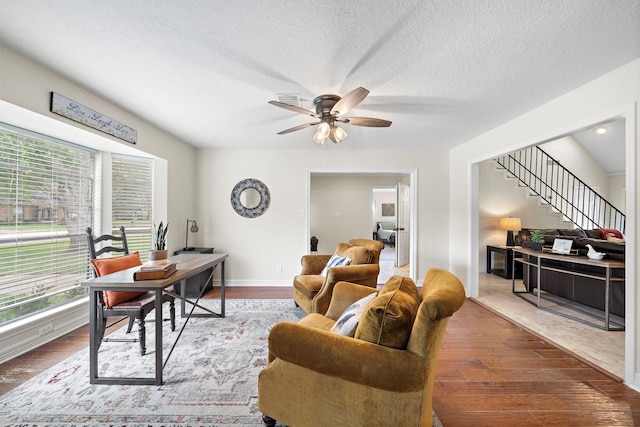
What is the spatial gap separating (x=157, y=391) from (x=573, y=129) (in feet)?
13.0

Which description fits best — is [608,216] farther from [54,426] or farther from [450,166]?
[54,426]

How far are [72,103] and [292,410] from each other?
299 centimetres

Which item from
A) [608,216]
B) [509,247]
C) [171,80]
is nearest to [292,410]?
[171,80]

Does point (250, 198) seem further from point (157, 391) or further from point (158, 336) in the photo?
point (157, 391)

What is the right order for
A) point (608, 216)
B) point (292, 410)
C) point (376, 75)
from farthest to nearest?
point (608, 216)
point (376, 75)
point (292, 410)

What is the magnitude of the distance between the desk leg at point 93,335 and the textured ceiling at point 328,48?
172 centimetres

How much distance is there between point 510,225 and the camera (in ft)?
17.4

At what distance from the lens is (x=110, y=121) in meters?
2.70

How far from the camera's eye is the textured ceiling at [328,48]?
1458 mm

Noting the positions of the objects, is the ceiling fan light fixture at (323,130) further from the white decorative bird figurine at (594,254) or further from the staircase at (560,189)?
the staircase at (560,189)

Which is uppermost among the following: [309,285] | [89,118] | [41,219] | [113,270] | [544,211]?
[89,118]

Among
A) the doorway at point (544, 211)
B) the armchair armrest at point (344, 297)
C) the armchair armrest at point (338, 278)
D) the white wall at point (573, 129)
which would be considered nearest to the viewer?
the white wall at point (573, 129)

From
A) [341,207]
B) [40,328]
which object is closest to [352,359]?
[40,328]

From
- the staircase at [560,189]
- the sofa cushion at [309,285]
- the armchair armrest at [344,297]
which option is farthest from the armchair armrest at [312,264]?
the staircase at [560,189]
